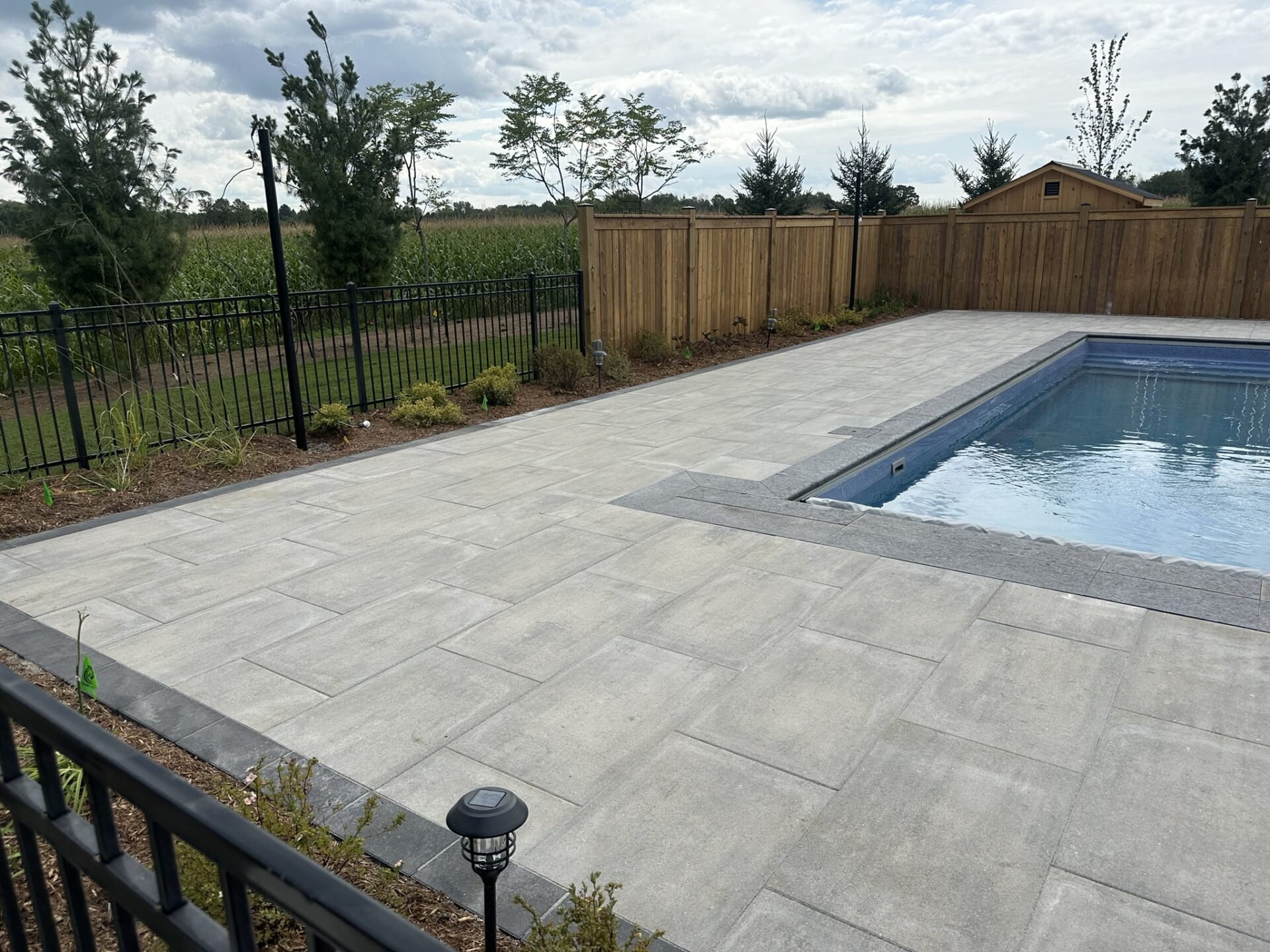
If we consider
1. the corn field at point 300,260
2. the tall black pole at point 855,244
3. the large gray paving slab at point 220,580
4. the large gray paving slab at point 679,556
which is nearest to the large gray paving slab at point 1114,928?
the large gray paving slab at point 679,556

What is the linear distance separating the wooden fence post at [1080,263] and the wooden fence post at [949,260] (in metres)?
2.23

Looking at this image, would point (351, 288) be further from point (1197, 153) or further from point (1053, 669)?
point (1197, 153)

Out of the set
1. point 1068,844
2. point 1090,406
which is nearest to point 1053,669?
point 1068,844

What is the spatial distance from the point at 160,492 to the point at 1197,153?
29.7 m

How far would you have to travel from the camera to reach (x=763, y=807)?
2.71 m

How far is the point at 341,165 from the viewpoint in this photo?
1223 cm

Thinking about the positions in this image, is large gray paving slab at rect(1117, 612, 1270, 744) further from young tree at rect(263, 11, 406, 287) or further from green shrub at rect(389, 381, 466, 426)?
young tree at rect(263, 11, 406, 287)

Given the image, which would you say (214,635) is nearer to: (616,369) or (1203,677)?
(1203,677)

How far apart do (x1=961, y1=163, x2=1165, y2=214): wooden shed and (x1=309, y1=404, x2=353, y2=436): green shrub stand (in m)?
18.7

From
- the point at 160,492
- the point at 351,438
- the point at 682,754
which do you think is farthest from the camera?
the point at 351,438

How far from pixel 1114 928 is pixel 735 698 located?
143cm

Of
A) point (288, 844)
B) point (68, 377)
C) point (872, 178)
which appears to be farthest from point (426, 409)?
point (872, 178)

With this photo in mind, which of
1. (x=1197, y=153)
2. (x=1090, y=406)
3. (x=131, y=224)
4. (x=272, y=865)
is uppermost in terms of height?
(x=1197, y=153)

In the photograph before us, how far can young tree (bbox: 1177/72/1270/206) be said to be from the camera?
2459 cm
